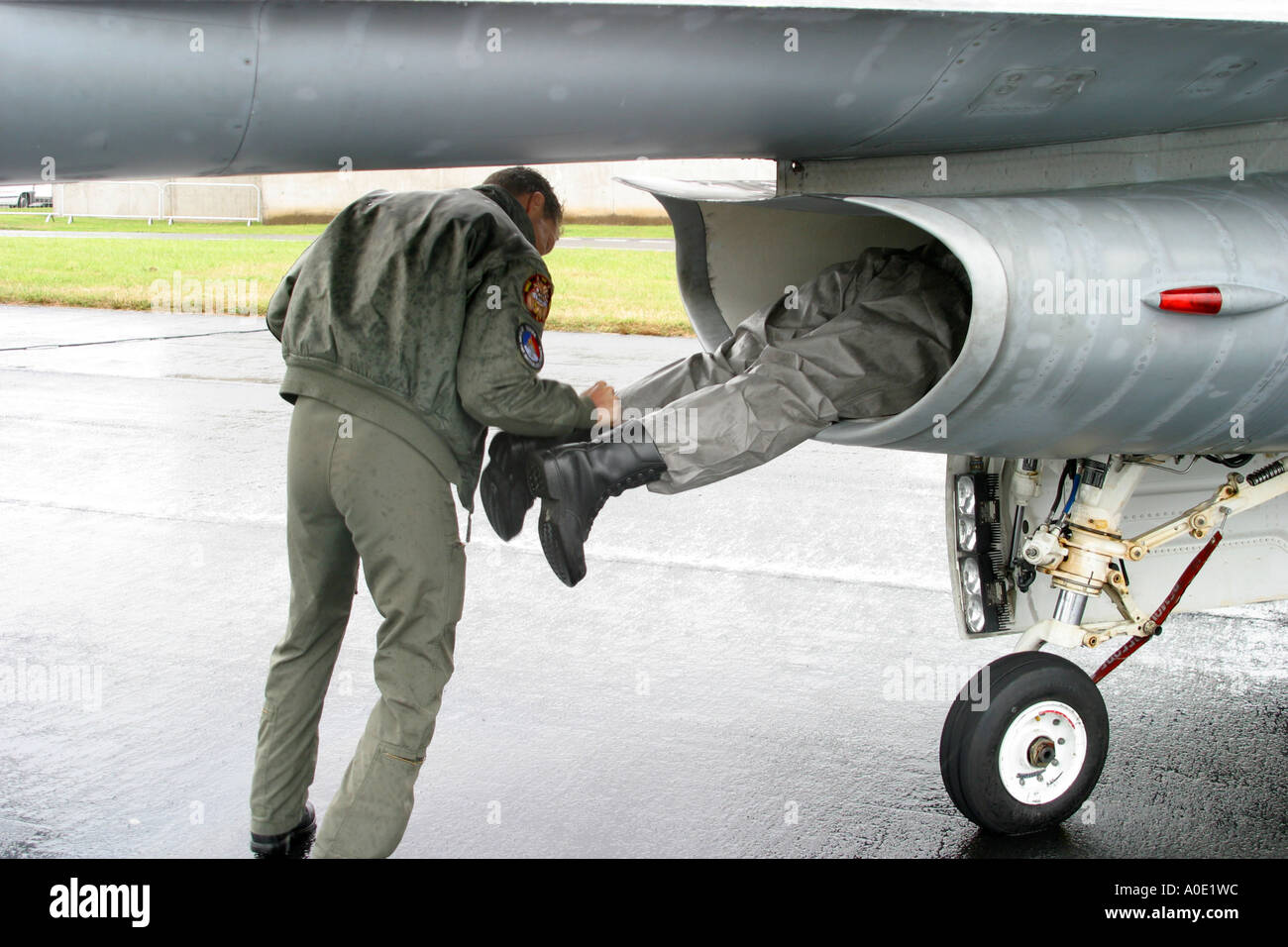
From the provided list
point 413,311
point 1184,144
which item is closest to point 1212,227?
point 1184,144

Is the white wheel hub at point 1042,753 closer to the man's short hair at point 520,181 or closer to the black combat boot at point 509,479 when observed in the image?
the black combat boot at point 509,479

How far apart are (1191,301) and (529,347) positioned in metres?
1.40

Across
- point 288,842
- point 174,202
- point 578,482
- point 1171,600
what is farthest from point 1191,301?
point 174,202

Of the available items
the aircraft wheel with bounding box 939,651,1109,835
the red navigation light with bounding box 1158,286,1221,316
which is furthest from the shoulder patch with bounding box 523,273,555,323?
the aircraft wheel with bounding box 939,651,1109,835

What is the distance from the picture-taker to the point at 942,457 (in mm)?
7500

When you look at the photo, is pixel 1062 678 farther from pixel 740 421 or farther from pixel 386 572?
pixel 386 572

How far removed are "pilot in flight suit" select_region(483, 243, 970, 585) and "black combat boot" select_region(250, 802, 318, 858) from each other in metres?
0.90

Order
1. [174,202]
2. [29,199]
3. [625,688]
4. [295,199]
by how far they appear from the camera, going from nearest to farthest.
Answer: [625,688] → [295,199] → [174,202] → [29,199]

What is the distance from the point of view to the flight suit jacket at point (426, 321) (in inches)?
109

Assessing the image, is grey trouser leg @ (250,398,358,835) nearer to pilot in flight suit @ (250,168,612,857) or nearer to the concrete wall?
pilot in flight suit @ (250,168,612,857)

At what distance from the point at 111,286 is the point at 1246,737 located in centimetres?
1491

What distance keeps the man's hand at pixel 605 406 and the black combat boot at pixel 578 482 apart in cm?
12

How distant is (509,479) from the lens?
3014 millimetres
